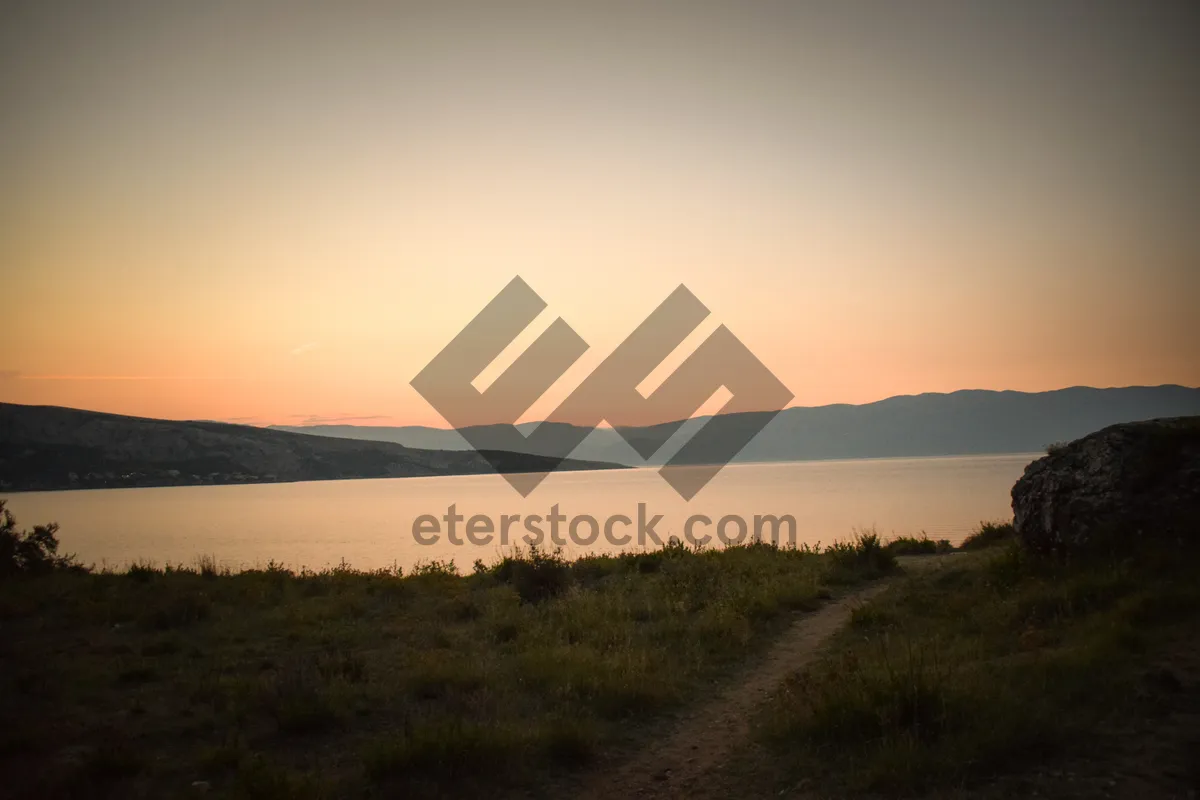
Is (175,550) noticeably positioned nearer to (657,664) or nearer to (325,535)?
(325,535)

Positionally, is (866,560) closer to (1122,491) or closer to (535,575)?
(1122,491)

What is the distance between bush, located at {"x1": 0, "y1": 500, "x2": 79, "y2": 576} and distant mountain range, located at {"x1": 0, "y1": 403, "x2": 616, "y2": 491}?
137820 millimetres

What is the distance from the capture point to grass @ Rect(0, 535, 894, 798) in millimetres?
5836

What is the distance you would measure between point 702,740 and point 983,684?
272 cm

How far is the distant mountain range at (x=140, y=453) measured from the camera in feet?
413

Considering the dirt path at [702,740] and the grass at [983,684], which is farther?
the dirt path at [702,740]

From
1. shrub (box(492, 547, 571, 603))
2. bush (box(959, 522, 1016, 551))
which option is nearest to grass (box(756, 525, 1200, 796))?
shrub (box(492, 547, 571, 603))

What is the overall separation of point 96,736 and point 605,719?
16.2 ft

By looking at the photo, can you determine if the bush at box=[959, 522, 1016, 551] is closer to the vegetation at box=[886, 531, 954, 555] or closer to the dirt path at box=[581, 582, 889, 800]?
the vegetation at box=[886, 531, 954, 555]

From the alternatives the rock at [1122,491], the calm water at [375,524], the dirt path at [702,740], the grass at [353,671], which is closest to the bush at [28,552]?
the grass at [353,671]

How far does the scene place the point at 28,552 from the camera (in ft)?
52.3

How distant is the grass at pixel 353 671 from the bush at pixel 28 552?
3.27 feet

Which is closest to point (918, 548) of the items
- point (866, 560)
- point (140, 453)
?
point (866, 560)

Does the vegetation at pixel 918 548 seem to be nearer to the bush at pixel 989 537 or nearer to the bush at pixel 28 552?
the bush at pixel 989 537
